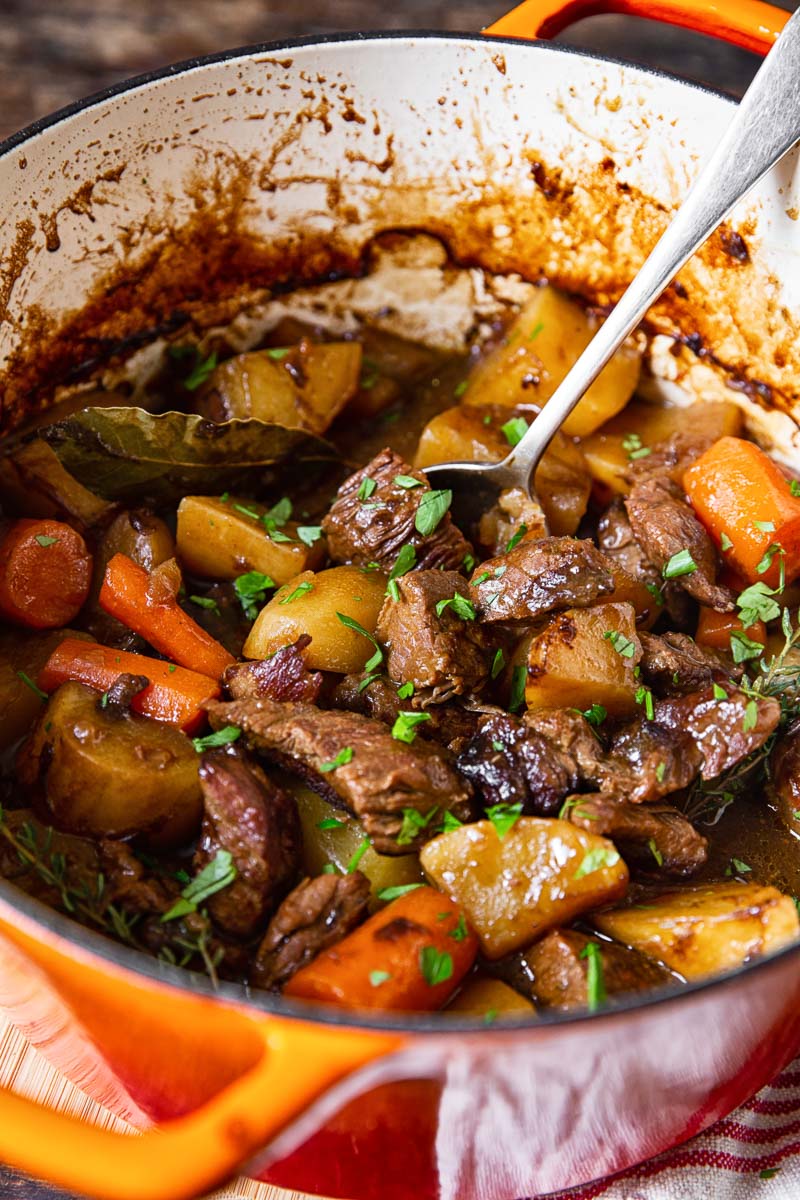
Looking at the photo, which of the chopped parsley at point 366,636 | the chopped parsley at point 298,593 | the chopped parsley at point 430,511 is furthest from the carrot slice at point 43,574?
the chopped parsley at point 430,511

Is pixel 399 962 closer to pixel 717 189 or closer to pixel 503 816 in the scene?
pixel 503 816

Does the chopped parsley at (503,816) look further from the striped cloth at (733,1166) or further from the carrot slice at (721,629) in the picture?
the carrot slice at (721,629)

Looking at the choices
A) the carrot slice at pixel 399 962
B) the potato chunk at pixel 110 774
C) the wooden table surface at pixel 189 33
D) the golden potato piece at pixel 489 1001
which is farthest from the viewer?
the wooden table surface at pixel 189 33

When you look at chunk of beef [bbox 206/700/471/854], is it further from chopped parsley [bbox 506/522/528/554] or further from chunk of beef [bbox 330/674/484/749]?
chopped parsley [bbox 506/522/528/554]

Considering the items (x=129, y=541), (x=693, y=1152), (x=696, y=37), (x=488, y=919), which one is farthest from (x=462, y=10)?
(x=693, y=1152)

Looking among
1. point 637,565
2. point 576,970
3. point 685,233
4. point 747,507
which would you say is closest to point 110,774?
point 576,970

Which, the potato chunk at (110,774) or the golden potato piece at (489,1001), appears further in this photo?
the potato chunk at (110,774)

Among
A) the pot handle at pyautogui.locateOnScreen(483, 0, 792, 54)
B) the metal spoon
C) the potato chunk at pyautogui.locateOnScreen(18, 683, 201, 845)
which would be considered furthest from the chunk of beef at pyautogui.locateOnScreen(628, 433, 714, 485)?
the potato chunk at pyautogui.locateOnScreen(18, 683, 201, 845)
